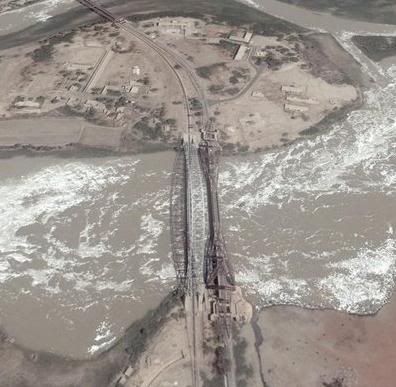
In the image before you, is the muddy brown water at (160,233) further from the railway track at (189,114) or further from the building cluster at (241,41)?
the building cluster at (241,41)

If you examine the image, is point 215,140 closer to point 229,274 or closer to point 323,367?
point 229,274

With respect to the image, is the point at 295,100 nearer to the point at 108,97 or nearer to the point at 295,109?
the point at 295,109

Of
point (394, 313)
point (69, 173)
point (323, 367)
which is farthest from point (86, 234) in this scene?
point (394, 313)

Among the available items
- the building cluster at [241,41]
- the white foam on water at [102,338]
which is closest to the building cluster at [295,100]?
the building cluster at [241,41]

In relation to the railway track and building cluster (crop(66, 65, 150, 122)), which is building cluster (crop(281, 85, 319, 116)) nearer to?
the railway track

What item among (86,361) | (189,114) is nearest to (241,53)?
(189,114)

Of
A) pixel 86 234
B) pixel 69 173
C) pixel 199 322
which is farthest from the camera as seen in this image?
pixel 69 173

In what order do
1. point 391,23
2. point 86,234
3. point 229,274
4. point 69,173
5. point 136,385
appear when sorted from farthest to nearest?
point 391,23 → point 69,173 → point 86,234 → point 229,274 → point 136,385

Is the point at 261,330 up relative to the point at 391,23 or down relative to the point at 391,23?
down
